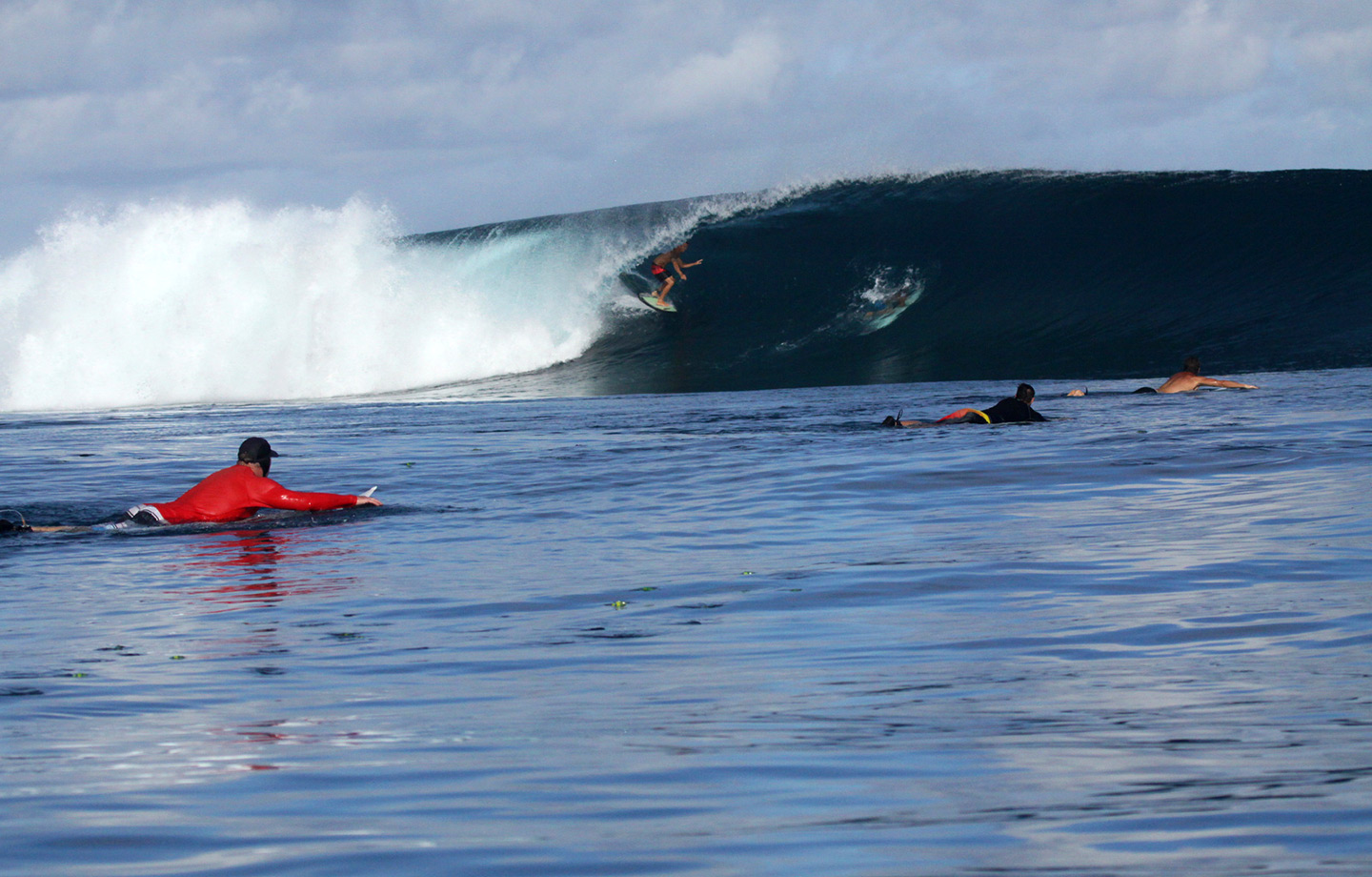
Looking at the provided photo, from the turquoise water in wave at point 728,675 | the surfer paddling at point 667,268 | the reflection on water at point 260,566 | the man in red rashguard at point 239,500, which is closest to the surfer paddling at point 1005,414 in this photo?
the turquoise water in wave at point 728,675

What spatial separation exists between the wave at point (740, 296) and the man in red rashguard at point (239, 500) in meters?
13.0

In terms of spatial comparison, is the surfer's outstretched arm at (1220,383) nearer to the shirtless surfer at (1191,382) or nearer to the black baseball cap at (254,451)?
the shirtless surfer at (1191,382)

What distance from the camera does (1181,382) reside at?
15914mm

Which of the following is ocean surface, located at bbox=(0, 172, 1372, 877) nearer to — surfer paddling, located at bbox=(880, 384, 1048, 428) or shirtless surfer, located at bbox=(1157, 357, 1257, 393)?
surfer paddling, located at bbox=(880, 384, 1048, 428)

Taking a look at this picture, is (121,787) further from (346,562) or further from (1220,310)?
(1220,310)

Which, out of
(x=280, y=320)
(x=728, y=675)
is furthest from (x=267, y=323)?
(x=728, y=675)

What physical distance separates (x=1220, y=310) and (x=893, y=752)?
21.6 meters

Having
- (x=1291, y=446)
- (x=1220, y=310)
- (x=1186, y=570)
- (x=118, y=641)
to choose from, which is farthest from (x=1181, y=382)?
(x=118, y=641)

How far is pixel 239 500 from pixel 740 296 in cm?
1854

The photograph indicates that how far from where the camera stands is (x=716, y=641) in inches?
199

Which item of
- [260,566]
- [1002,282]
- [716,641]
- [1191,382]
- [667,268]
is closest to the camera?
[716,641]

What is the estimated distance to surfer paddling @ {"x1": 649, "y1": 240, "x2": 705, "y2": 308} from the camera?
26859 mm

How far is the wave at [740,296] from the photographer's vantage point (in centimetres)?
2356

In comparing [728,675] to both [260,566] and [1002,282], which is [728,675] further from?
[1002,282]
